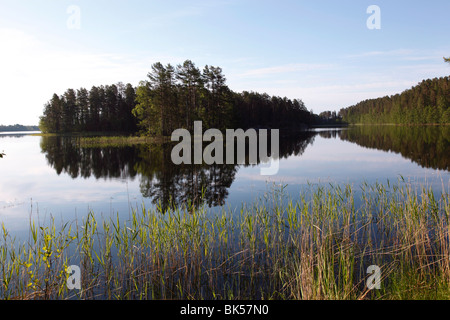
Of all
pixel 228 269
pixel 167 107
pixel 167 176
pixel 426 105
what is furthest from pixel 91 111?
pixel 426 105

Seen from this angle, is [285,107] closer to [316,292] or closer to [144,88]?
[144,88]

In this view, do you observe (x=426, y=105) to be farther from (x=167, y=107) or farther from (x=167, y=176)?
(x=167, y=176)

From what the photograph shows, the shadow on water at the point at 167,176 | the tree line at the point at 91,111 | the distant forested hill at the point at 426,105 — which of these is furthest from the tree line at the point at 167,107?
the distant forested hill at the point at 426,105

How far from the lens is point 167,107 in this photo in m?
51.9

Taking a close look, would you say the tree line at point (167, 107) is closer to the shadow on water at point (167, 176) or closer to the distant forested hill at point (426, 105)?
the shadow on water at point (167, 176)

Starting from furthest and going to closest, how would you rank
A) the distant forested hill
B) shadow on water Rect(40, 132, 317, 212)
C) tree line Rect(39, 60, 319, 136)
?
the distant forested hill
tree line Rect(39, 60, 319, 136)
shadow on water Rect(40, 132, 317, 212)

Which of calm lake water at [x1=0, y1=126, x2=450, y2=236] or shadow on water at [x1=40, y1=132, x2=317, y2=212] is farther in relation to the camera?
shadow on water at [x1=40, y1=132, x2=317, y2=212]

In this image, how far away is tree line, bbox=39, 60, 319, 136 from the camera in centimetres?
5297

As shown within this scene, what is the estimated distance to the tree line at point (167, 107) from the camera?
174 feet

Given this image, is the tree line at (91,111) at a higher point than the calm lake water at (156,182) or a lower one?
higher

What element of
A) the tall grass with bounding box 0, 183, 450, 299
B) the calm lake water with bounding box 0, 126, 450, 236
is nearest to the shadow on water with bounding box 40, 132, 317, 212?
the calm lake water with bounding box 0, 126, 450, 236

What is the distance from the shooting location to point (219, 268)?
6746mm

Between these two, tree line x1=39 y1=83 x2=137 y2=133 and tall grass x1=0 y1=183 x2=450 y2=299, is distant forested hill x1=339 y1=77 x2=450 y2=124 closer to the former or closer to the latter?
tree line x1=39 y1=83 x2=137 y2=133

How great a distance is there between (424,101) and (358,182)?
122 meters
